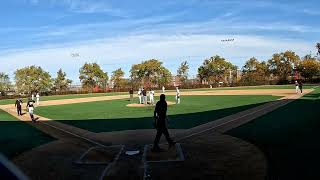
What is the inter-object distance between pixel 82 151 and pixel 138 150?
6.25 feet

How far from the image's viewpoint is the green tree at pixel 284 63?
105800mm

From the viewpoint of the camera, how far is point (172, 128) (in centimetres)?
1909

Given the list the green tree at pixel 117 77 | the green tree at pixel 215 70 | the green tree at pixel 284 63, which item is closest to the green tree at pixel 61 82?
the green tree at pixel 117 77

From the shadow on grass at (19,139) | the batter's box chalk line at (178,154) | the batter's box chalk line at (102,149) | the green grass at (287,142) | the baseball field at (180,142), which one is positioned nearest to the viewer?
the green grass at (287,142)

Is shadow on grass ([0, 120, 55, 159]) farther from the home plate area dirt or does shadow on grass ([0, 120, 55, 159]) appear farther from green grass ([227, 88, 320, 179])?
green grass ([227, 88, 320, 179])

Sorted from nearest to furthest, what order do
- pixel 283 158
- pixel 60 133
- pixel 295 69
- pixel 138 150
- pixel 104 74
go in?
1. pixel 283 158
2. pixel 138 150
3. pixel 60 133
4. pixel 295 69
5. pixel 104 74

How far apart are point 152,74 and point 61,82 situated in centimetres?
2461

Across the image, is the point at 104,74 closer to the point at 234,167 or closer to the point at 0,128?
the point at 0,128

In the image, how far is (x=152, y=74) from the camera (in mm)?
114375

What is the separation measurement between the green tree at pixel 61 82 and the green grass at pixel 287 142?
94.4 m

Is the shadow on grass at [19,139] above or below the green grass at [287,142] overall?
below

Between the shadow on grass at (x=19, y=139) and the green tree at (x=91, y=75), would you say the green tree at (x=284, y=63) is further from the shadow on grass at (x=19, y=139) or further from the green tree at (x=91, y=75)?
the shadow on grass at (x=19, y=139)

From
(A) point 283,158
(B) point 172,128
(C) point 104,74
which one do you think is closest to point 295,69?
(C) point 104,74

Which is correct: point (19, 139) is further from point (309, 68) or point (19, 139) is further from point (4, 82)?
point (4, 82)
